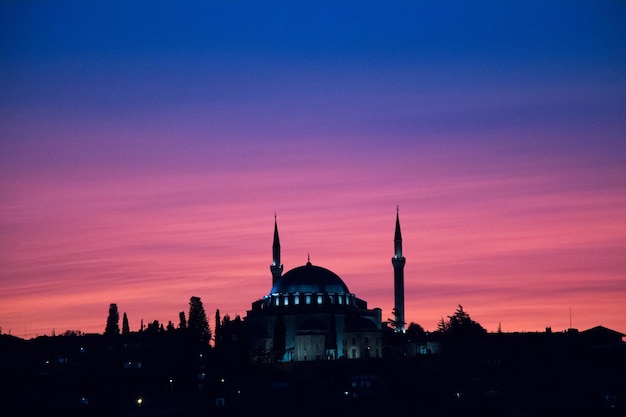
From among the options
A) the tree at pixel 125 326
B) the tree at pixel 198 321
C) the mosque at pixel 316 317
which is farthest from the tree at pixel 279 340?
the tree at pixel 125 326

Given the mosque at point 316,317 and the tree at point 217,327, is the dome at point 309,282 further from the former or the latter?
the tree at point 217,327

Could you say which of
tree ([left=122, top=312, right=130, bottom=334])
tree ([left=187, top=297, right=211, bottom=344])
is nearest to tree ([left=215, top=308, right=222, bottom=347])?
tree ([left=187, top=297, right=211, bottom=344])

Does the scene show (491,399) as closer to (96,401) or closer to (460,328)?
(96,401)

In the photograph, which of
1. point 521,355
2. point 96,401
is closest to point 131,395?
point 96,401

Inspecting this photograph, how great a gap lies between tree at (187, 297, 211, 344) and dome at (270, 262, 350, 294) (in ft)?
28.3

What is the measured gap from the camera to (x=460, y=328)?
4850 inches

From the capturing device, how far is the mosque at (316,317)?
113m

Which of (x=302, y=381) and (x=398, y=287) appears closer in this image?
(x=302, y=381)

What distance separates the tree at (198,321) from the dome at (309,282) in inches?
340

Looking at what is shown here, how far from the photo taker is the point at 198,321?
4550 inches

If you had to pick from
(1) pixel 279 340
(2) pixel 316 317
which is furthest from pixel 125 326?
(2) pixel 316 317

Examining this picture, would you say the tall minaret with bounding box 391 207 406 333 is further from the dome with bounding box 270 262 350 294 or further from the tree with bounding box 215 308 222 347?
the tree with bounding box 215 308 222 347

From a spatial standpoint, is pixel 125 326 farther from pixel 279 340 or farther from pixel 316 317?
pixel 316 317

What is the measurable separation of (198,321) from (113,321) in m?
8.27
